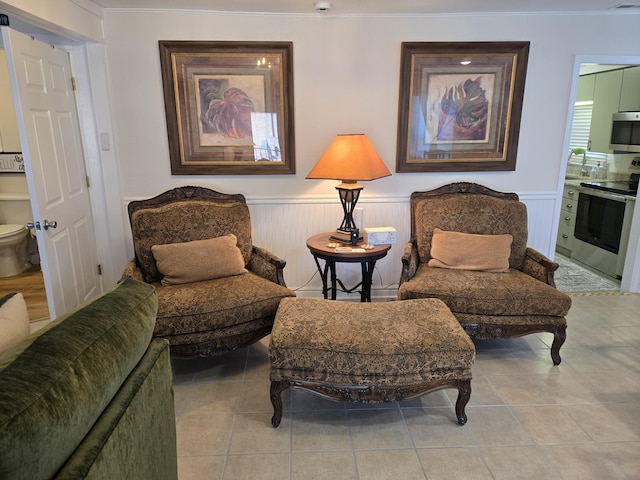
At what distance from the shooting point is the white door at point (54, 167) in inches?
92.2

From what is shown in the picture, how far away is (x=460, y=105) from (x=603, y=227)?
7.24 feet

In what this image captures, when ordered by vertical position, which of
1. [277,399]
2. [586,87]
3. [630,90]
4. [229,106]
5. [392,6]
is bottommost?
[277,399]

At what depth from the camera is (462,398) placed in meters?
2.10

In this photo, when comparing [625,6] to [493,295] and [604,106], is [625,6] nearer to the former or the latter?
[604,106]

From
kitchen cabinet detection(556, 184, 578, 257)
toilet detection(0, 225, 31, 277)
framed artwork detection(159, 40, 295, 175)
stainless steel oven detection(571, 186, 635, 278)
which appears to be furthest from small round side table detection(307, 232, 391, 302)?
toilet detection(0, 225, 31, 277)

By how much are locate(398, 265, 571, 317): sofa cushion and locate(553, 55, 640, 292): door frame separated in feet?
4.09

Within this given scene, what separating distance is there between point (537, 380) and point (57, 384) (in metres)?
2.54

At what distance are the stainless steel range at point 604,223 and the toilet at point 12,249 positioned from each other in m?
5.86

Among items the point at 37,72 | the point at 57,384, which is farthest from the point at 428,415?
the point at 37,72

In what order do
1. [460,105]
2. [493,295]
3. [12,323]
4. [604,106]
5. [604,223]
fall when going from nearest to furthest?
1. [12,323]
2. [493,295]
3. [460,105]
4. [604,223]
5. [604,106]

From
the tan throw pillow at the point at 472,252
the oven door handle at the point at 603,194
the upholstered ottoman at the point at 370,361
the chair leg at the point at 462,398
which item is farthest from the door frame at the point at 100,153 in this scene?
the oven door handle at the point at 603,194

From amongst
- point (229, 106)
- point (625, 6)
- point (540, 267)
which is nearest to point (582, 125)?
point (625, 6)

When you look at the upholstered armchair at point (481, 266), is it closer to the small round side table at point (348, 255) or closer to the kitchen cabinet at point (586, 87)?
the small round side table at point (348, 255)

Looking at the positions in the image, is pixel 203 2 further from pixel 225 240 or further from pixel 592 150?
pixel 592 150
